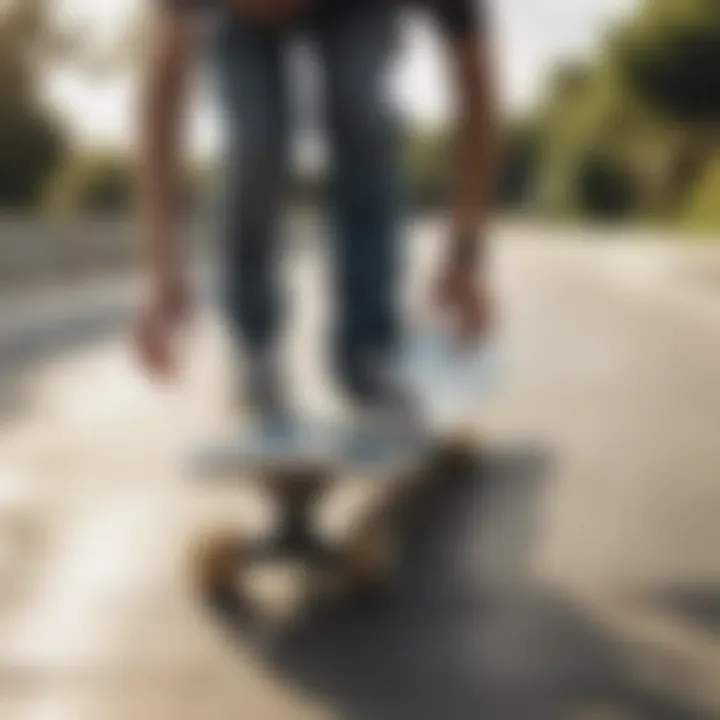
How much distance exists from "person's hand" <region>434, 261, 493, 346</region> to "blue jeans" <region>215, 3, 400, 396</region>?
0.05 m

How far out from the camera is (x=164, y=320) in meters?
1.29

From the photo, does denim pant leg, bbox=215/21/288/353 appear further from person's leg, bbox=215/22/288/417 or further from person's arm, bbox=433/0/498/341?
person's arm, bbox=433/0/498/341

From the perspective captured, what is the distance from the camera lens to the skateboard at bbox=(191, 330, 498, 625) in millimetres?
1238

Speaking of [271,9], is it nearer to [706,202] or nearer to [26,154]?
[26,154]

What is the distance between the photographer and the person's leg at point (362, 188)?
127 cm

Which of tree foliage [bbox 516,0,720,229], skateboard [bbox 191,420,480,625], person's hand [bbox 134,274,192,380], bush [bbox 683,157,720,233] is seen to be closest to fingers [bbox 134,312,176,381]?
person's hand [bbox 134,274,192,380]

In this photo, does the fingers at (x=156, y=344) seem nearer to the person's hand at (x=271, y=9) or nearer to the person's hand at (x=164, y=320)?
the person's hand at (x=164, y=320)

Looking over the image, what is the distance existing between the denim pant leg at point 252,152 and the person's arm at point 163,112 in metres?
0.03

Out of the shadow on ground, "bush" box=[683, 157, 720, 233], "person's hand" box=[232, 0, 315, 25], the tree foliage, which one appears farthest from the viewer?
"bush" box=[683, 157, 720, 233]

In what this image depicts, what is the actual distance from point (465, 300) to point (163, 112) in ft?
1.04

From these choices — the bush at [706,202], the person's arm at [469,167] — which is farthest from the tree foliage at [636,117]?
the person's arm at [469,167]

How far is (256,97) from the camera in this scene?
1.25 meters

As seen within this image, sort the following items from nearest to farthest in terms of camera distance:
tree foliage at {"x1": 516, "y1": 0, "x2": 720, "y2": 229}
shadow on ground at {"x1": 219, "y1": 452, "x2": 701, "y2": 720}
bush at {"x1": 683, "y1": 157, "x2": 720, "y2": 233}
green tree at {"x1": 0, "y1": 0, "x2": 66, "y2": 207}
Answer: shadow on ground at {"x1": 219, "y1": 452, "x2": 701, "y2": 720} < green tree at {"x1": 0, "y1": 0, "x2": 66, "y2": 207} < tree foliage at {"x1": 516, "y1": 0, "x2": 720, "y2": 229} < bush at {"x1": 683, "y1": 157, "x2": 720, "y2": 233}

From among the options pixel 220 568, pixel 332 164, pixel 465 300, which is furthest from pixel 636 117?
pixel 220 568
